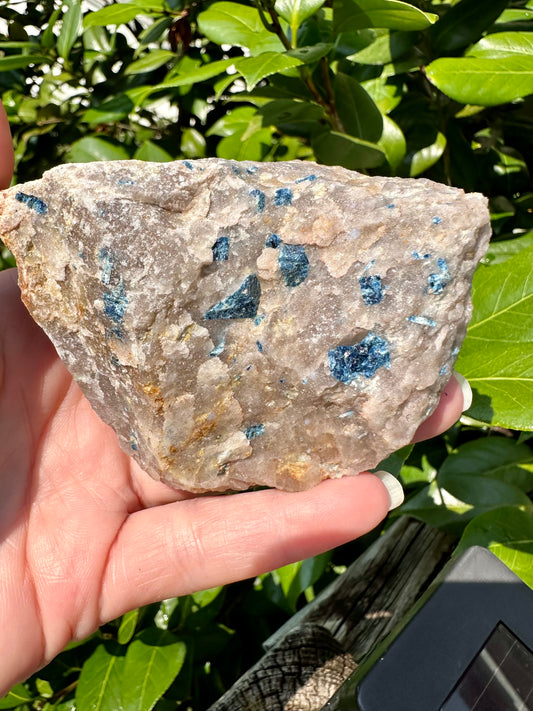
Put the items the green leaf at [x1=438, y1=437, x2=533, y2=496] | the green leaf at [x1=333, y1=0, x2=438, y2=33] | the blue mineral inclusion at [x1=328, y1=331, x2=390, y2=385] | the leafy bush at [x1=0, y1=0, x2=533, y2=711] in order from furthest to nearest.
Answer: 1. the green leaf at [x1=438, y1=437, x2=533, y2=496]
2. the leafy bush at [x1=0, y1=0, x2=533, y2=711]
3. the green leaf at [x1=333, y1=0, x2=438, y2=33]
4. the blue mineral inclusion at [x1=328, y1=331, x2=390, y2=385]

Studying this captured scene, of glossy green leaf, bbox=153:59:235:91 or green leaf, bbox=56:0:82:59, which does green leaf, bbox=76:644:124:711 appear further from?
green leaf, bbox=56:0:82:59

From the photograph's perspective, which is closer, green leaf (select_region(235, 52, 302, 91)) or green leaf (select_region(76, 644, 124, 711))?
green leaf (select_region(235, 52, 302, 91))

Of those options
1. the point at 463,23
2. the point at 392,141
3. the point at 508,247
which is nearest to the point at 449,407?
the point at 508,247

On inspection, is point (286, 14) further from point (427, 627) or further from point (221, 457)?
point (427, 627)

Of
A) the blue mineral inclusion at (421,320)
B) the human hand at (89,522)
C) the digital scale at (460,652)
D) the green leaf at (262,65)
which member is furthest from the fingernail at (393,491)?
the green leaf at (262,65)

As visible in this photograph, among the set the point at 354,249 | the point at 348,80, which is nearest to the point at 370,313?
the point at 354,249

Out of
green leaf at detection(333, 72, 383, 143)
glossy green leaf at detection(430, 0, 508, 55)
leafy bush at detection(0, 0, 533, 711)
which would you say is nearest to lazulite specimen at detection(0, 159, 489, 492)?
leafy bush at detection(0, 0, 533, 711)

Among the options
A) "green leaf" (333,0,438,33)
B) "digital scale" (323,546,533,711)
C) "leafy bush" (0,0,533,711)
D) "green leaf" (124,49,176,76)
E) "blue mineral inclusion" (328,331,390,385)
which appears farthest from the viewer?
"green leaf" (124,49,176,76)
